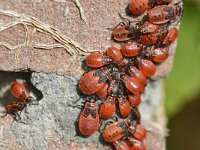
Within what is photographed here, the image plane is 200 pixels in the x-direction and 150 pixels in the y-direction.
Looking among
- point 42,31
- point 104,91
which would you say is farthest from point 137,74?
point 42,31

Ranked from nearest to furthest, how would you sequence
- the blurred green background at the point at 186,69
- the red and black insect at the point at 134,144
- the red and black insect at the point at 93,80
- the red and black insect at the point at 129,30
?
1. the red and black insect at the point at 93,80
2. the red and black insect at the point at 129,30
3. the red and black insect at the point at 134,144
4. the blurred green background at the point at 186,69

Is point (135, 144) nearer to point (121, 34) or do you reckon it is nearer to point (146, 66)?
point (146, 66)

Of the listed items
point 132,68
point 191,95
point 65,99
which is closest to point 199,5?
point 191,95

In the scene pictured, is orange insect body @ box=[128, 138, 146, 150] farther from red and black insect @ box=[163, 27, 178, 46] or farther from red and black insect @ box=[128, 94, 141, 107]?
red and black insect @ box=[163, 27, 178, 46]

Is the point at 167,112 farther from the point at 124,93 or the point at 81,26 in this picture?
the point at 81,26

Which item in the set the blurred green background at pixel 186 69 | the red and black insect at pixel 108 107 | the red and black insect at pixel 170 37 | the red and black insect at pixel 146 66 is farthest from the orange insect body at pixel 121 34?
the blurred green background at pixel 186 69

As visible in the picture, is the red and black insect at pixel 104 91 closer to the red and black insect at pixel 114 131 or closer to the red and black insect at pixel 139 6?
the red and black insect at pixel 114 131

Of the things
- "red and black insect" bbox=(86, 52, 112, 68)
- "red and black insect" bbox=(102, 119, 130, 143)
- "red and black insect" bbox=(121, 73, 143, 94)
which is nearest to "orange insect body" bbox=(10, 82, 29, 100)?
"red and black insect" bbox=(86, 52, 112, 68)
